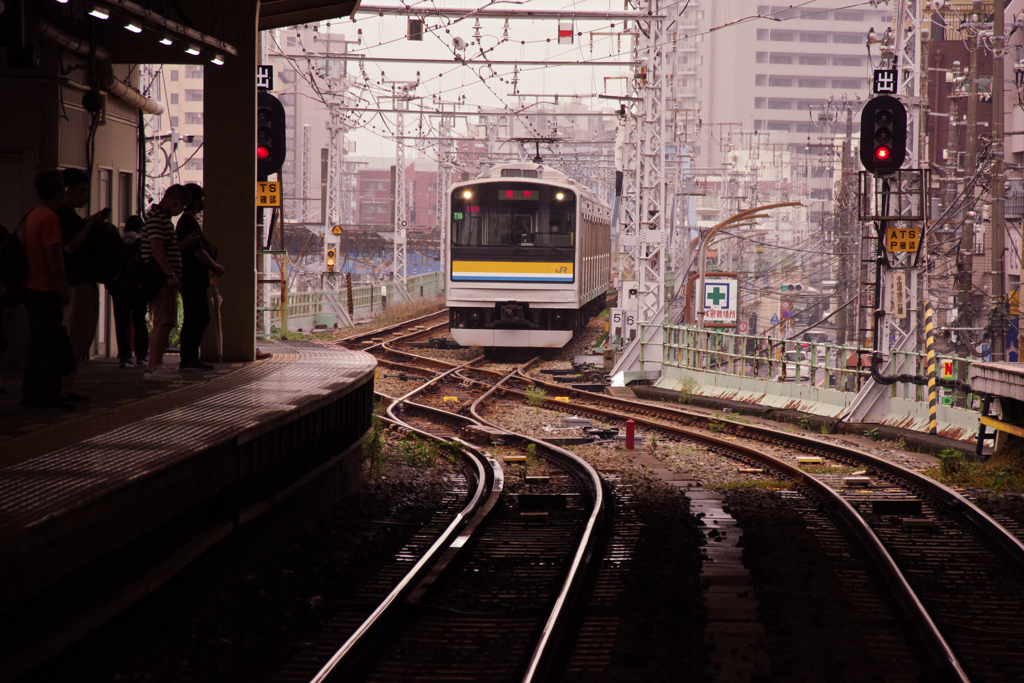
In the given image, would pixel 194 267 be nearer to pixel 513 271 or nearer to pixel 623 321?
pixel 513 271

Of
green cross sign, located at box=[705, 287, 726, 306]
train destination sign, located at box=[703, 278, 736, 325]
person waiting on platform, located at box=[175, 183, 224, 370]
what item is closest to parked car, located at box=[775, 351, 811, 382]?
train destination sign, located at box=[703, 278, 736, 325]

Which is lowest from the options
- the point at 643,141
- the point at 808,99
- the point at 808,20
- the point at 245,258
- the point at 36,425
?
the point at 36,425

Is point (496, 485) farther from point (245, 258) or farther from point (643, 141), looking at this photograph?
point (643, 141)


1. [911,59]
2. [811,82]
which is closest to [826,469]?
[911,59]

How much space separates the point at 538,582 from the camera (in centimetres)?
605

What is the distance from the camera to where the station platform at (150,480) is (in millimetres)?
3725

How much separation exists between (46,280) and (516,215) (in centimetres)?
1400

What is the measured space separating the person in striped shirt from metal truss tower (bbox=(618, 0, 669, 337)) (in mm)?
13396

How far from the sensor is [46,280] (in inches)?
238

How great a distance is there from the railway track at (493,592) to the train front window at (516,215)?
10.4 metres

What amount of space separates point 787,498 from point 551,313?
1203cm

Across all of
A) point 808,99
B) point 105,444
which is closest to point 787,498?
point 105,444

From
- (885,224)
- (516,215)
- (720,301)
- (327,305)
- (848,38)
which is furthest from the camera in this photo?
(848,38)

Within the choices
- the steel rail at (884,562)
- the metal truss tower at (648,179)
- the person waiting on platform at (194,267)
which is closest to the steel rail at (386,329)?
the metal truss tower at (648,179)
